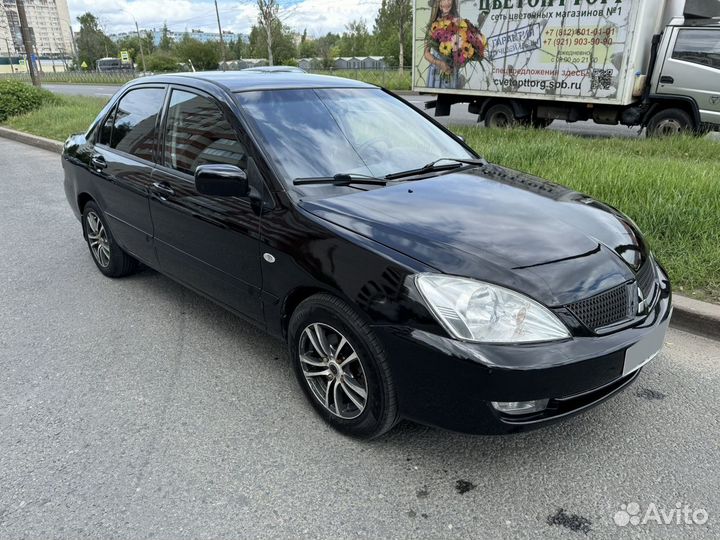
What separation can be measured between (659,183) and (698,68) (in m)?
6.31

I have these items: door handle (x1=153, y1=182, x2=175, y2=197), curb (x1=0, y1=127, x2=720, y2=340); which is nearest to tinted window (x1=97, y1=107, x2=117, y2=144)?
door handle (x1=153, y1=182, x2=175, y2=197)

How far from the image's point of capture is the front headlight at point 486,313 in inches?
87.2

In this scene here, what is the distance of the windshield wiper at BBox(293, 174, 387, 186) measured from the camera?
9.66 ft

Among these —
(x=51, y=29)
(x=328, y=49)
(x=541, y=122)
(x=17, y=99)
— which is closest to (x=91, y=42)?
(x=328, y=49)

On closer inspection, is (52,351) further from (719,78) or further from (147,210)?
(719,78)

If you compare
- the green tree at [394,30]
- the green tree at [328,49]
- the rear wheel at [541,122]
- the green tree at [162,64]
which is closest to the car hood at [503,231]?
the rear wheel at [541,122]

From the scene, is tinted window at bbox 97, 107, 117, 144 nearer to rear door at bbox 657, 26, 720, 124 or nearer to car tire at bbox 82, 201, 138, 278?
car tire at bbox 82, 201, 138, 278

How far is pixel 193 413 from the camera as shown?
9.78 ft

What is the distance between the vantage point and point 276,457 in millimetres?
2631

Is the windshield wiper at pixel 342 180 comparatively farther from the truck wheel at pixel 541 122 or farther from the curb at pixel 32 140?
the truck wheel at pixel 541 122

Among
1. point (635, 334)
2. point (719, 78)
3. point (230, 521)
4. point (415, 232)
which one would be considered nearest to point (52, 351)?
point (230, 521)

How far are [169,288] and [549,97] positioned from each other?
9.73 meters

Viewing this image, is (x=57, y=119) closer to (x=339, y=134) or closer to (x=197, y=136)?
(x=197, y=136)

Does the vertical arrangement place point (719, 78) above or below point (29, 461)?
above
